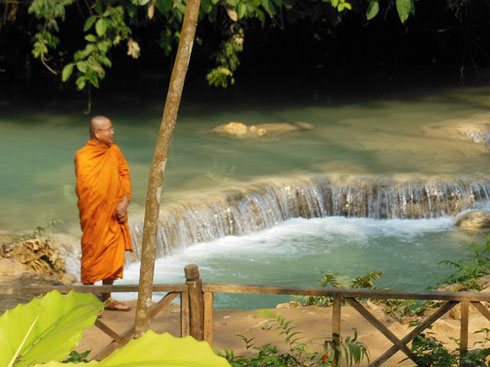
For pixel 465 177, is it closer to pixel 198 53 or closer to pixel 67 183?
pixel 67 183

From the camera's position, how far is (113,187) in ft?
20.0

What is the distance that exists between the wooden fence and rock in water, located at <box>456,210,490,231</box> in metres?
5.77

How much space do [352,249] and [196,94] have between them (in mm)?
8477

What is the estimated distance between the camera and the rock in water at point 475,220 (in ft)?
31.9

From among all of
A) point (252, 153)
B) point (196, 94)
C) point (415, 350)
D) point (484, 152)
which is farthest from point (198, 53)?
point (415, 350)

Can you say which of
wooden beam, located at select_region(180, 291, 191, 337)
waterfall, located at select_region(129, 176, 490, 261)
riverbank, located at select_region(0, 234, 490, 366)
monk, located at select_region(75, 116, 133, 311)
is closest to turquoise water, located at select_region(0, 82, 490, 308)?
waterfall, located at select_region(129, 176, 490, 261)

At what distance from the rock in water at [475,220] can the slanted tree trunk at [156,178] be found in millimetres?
7603

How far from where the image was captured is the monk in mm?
6027

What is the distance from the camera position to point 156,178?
2773 mm

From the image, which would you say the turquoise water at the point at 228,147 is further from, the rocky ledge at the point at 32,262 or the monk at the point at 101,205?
the monk at the point at 101,205

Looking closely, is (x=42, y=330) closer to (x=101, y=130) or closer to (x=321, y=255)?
(x=101, y=130)

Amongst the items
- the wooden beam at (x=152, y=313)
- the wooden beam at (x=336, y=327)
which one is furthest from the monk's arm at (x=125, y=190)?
the wooden beam at (x=336, y=327)

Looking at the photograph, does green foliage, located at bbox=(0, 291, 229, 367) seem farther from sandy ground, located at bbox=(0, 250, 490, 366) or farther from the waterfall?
the waterfall

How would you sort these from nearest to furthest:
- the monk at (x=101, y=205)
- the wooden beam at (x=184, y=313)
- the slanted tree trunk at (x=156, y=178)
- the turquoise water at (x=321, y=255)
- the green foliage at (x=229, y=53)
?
the slanted tree trunk at (x=156, y=178) → the wooden beam at (x=184, y=313) → the monk at (x=101, y=205) → the turquoise water at (x=321, y=255) → the green foliage at (x=229, y=53)
